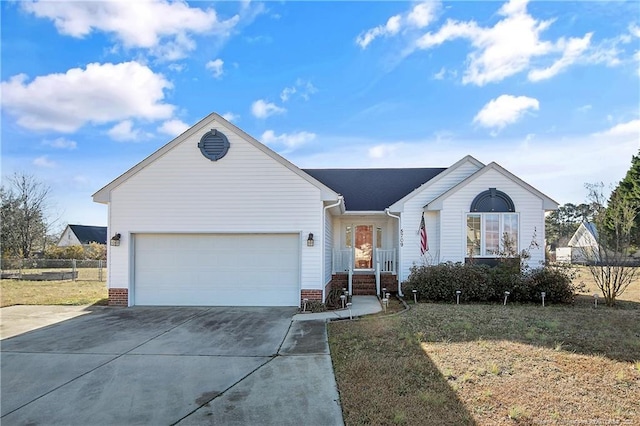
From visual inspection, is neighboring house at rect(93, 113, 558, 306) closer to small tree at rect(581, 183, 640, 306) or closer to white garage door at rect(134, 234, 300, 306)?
white garage door at rect(134, 234, 300, 306)

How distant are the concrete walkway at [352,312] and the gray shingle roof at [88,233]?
45.7 meters

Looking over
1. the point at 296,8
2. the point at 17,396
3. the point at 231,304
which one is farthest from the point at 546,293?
the point at 17,396

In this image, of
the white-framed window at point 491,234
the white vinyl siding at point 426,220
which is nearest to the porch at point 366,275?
the white vinyl siding at point 426,220

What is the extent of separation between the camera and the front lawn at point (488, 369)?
14.2 ft

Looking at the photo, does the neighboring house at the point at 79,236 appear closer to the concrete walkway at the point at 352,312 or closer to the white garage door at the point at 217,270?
the white garage door at the point at 217,270

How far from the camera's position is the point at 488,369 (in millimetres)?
5676

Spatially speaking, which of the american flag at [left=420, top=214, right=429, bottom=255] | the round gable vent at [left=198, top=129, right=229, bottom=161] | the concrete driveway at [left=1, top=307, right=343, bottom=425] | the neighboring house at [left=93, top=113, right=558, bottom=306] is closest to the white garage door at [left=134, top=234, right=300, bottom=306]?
the neighboring house at [left=93, top=113, right=558, bottom=306]

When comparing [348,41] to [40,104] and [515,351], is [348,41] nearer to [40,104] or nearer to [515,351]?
[515,351]

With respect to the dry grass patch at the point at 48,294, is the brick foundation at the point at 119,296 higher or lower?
higher

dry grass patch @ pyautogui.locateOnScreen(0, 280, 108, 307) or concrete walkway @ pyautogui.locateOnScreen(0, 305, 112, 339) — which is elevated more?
concrete walkway @ pyautogui.locateOnScreen(0, 305, 112, 339)

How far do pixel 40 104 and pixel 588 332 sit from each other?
1877 cm

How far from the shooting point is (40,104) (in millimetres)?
14234

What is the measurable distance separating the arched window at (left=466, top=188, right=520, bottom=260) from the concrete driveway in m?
7.19

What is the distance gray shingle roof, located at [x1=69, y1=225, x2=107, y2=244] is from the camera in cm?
4734
